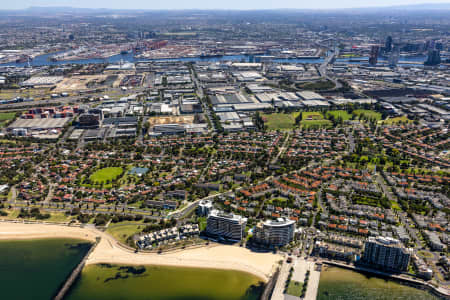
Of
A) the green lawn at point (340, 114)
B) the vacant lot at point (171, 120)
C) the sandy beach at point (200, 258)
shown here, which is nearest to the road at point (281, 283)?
the sandy beach at point (200, 258)

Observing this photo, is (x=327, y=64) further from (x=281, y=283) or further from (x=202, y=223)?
(x=281, y=283)

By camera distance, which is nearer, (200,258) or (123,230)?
(200,258)

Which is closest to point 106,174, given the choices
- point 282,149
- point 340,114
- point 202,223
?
point 202,223

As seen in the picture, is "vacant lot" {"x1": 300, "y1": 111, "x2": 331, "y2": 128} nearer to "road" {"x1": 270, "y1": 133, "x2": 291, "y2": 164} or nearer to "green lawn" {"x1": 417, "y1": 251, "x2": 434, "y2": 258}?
"road" {"x1": 270, "y1": 133, "x2": 291, "y2": 164}

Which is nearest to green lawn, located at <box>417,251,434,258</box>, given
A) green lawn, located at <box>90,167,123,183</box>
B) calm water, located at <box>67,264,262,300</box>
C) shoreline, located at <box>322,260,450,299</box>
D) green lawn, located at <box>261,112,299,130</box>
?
shoreline, located at <box>322,260,450,299</box>

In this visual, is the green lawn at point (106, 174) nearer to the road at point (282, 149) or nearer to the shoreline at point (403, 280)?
the road at point (282, 149)

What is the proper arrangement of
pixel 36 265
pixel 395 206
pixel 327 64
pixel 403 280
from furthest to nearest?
pixel 327 64 < pixel 395 206 < pixel 36 265 < pixel 403 280
